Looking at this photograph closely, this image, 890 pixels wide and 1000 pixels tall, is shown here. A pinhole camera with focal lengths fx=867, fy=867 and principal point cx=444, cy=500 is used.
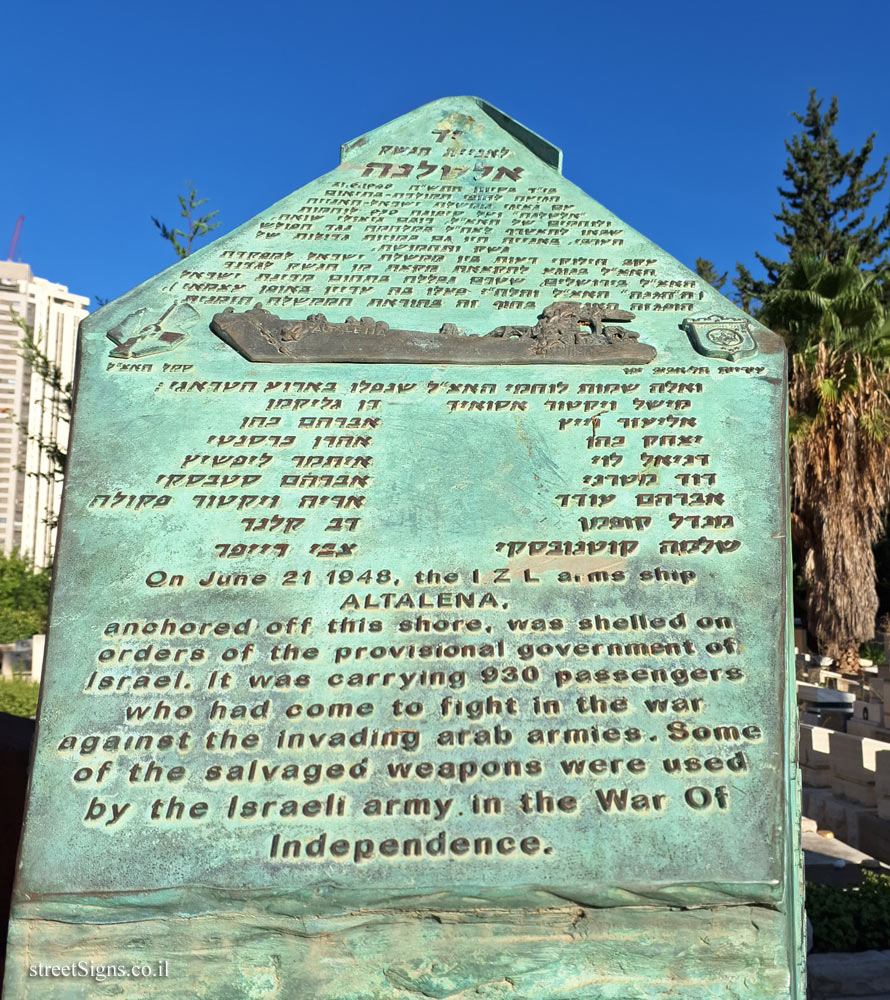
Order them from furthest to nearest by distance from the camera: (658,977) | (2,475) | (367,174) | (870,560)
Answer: (2,475) → (870,560) → (367,174) → (658,977)

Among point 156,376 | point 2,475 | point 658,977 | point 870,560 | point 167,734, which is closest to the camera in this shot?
point 658,977

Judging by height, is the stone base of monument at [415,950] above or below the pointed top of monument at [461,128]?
below

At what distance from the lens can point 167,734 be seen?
2484 millimetres

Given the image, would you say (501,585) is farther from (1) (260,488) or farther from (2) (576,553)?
(1) (260,488)

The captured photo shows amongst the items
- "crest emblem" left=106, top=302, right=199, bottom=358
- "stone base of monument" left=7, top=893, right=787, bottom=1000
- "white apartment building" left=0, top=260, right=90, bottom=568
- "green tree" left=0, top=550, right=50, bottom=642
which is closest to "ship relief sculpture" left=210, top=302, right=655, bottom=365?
"crest emblem" left=106, top=302, right=199, bottom=358

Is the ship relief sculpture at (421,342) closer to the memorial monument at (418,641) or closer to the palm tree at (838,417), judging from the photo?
the memorial monument at (418,641)

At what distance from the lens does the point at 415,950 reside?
87.7 inches

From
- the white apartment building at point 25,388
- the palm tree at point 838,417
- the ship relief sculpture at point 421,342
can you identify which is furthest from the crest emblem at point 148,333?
the white apartment building at point 25,388

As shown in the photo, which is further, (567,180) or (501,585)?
(567,180)

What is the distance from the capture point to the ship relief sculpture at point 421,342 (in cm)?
345

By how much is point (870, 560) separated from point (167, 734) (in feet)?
48.3

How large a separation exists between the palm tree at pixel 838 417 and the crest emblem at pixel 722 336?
10.5 metres

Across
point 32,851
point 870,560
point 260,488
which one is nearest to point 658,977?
point 32,851

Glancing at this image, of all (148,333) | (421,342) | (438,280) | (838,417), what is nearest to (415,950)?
(421,342)
